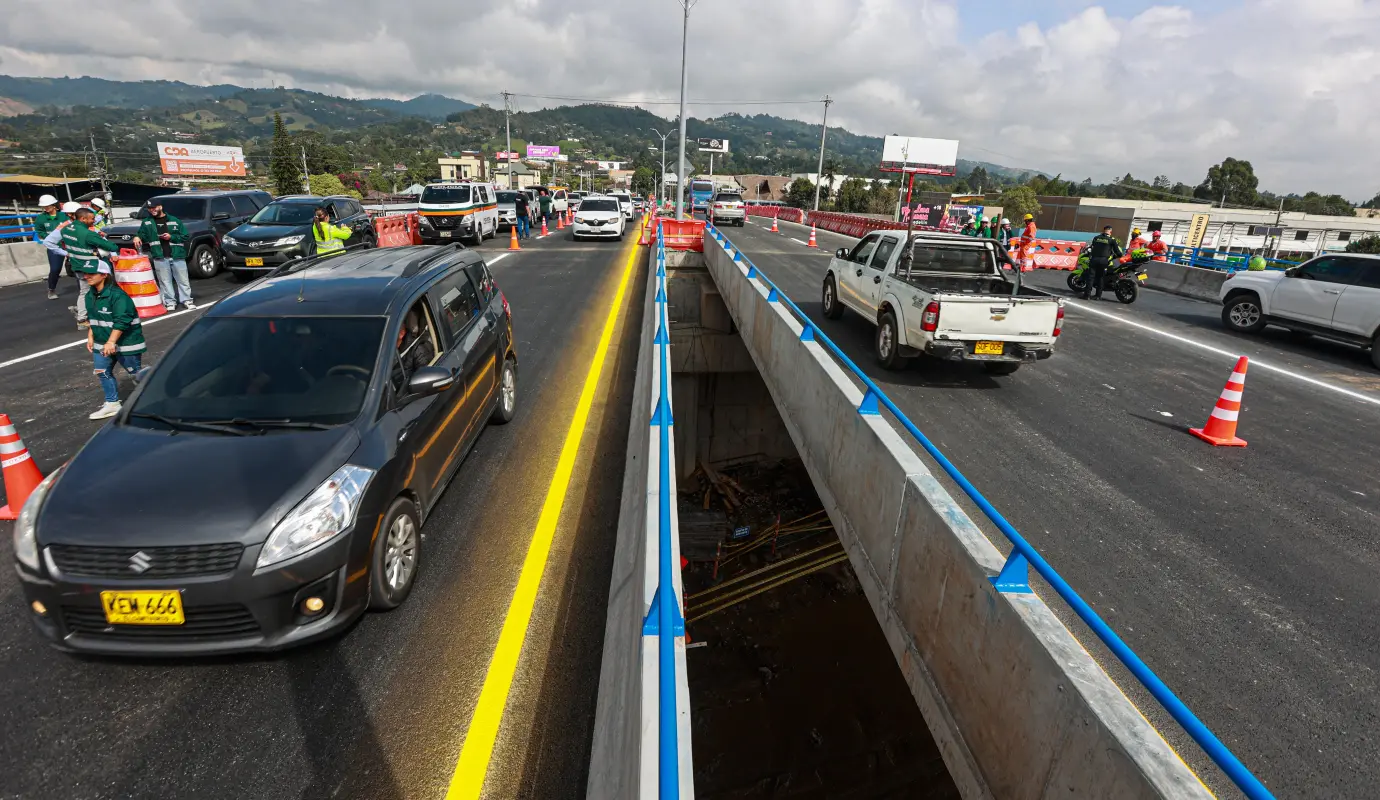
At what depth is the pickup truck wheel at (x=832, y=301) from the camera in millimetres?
11406

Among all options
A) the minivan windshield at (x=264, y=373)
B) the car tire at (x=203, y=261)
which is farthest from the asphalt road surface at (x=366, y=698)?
the car tire at (x=203, y=261)

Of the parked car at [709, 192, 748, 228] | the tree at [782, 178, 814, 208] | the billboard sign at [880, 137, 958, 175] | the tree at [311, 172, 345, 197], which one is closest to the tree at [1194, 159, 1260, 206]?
the tree at [782, 178, 814, 208]

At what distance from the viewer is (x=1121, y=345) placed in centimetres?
1110

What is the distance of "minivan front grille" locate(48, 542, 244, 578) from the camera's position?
10.3ft

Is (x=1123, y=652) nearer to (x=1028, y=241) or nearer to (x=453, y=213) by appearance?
(x=1028, y=241)

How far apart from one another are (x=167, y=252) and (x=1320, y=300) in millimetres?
19932

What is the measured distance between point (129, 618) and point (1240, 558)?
686cm

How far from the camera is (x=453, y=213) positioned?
2153 cm

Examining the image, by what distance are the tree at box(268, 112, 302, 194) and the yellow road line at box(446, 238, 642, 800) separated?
9024cm

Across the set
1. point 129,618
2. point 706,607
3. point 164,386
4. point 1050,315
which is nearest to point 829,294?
point 1050,315

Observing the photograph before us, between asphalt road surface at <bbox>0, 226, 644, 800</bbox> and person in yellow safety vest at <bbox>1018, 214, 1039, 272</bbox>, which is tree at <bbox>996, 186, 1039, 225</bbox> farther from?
asphalt road surface at <bbox>0, 226, 644, 800</bbox>

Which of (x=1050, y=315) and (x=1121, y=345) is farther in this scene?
(x=1121, y=345)

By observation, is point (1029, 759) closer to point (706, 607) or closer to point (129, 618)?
point (129, 618)

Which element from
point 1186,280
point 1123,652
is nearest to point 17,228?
point 1123,652
